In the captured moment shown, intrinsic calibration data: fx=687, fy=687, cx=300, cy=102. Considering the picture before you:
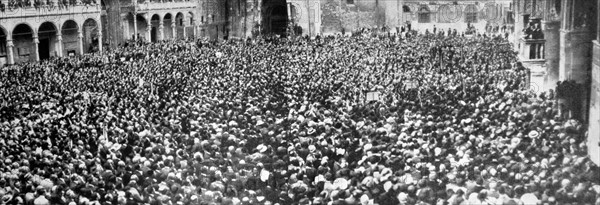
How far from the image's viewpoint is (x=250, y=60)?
1286 inches

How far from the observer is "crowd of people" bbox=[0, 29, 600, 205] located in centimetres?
1190

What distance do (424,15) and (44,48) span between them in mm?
27270

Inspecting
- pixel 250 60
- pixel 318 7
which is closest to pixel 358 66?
pixel 250 60

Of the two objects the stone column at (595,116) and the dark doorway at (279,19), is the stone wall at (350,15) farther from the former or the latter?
the stone column at (595,116)

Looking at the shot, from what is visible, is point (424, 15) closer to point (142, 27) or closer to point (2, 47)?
point (142, 27)

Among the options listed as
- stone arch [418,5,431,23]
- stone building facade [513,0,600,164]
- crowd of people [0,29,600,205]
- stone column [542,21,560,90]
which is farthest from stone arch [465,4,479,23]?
stone column [542,21,560,90]

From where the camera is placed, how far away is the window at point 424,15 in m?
51.9

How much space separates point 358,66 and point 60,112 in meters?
12.3

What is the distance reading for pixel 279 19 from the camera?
173ft

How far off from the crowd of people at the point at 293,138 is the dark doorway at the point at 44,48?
15199 mm

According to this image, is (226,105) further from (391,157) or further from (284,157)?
(391,157)

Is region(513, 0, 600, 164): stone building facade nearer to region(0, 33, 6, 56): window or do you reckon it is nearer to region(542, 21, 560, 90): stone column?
region(542, 21, 560, 90): stone column

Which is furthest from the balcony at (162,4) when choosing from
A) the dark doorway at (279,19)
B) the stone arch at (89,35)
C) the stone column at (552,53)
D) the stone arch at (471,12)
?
the stone column at (552,53)

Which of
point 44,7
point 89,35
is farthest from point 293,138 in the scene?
point 89,35
